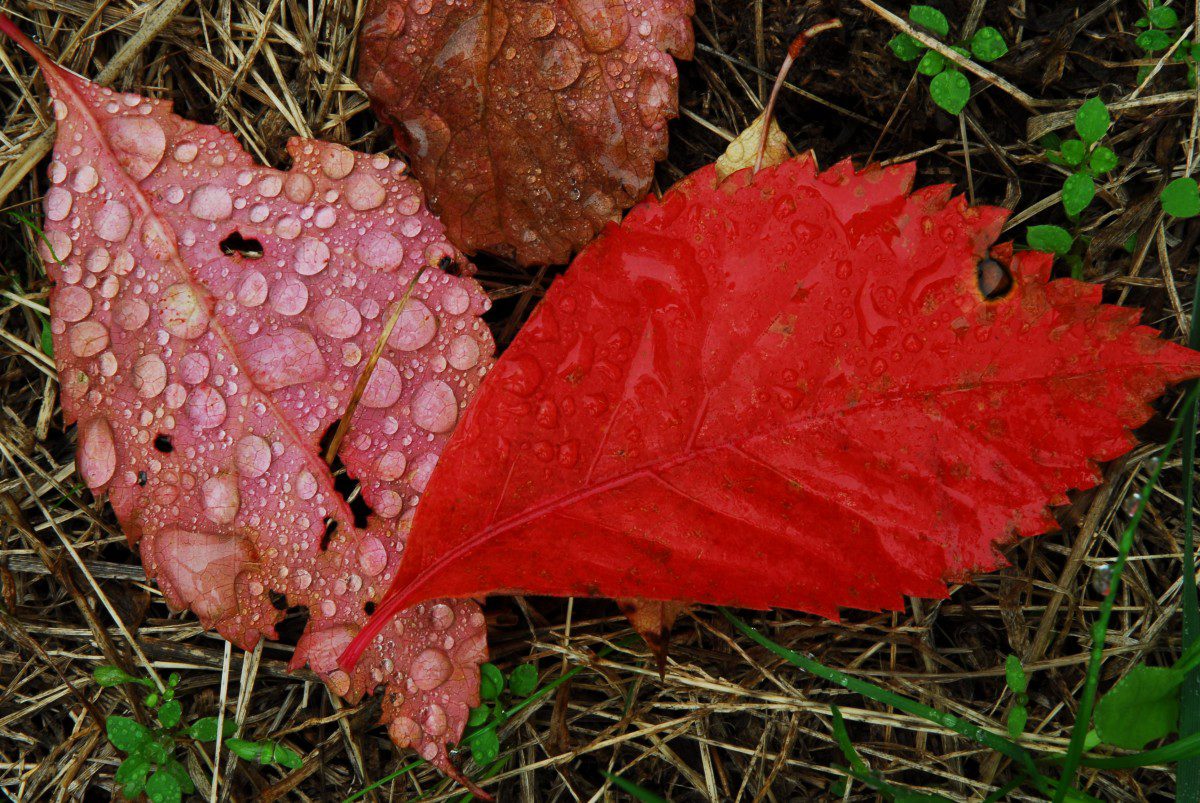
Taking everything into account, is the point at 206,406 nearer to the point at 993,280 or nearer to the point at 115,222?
the point at 115,222

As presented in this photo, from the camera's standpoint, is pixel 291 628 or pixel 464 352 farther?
pixel 291 628

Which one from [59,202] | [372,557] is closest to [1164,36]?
[372,557]

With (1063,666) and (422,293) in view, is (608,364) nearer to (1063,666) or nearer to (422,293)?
(422,293)

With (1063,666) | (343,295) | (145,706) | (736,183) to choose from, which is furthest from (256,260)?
(1063,666)

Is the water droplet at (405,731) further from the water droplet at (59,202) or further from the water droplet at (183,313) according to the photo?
the water droplet at (59,202)

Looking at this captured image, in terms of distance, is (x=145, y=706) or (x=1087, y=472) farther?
(x=145, y=706)

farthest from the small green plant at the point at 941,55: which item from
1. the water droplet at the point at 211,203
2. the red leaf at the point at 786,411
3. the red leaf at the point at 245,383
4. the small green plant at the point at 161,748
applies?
the small green plant at the point at 161,748

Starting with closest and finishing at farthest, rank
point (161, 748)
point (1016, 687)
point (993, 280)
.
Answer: point (993, 280), point (1016, 687), point (161, 748)
